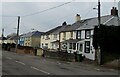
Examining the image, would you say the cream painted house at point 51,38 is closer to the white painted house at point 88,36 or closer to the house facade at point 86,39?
the house facade at point 86,39

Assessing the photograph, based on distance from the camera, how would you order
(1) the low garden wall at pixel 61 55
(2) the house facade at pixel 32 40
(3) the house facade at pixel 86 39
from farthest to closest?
(2) the house facade at pixel 32 40 < (3) the house facade at pixel 86 39 < (1) the low garden wall at pixel 61 55

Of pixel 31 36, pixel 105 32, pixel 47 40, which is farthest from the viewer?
pixel 31 36

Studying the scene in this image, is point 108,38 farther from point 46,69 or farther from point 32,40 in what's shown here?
point 32,40

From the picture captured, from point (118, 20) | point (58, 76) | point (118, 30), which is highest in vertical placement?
point (118, 20)

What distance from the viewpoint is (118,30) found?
30.9m

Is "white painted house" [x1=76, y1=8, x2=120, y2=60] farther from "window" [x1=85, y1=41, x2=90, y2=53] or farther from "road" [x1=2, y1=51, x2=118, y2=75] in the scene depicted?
"road" [x1=2, y1=51, x2=118, y2=75]

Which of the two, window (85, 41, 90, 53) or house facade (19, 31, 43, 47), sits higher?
house facade (19, 31, 43, 47)

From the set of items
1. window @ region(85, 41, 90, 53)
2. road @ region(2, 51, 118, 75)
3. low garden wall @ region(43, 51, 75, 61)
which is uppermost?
window @ region(85, 41, 90, 53)

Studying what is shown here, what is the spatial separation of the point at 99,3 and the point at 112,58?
7.42 metres

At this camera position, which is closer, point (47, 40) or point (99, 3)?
point (99, 3)

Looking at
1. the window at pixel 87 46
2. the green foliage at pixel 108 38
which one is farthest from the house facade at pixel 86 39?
the green foliage at pixel 108 38

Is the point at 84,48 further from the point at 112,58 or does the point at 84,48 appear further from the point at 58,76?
the point at 58,76

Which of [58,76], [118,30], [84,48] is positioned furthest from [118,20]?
[58,76]

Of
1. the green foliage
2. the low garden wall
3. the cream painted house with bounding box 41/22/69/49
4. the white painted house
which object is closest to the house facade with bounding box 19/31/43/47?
the cream painted house with bounding box 41/22/69/49
